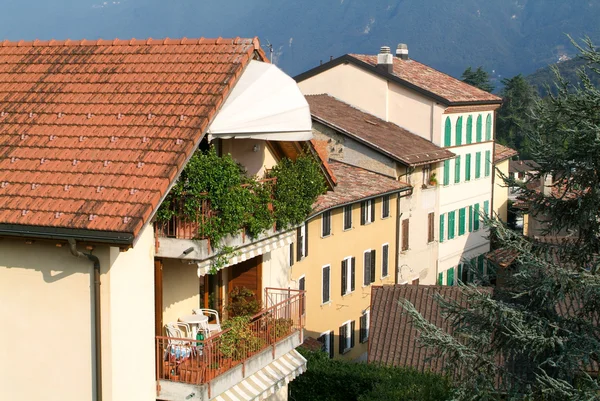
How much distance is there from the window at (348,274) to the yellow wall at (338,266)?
187 millimetres

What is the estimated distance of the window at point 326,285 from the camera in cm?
2833

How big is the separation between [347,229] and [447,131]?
11.9 meters

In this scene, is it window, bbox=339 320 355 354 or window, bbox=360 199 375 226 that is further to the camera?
window, bbox=360 199 375 226

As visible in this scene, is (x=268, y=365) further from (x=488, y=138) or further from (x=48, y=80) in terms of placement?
(x=488, y=138)

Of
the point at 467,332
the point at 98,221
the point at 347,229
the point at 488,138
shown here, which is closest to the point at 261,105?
the point at 98,221

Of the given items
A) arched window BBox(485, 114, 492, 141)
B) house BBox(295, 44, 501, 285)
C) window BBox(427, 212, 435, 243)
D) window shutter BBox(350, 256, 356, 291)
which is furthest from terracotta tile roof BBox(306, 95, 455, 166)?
arched window BBox(485, 114, 492, 141)

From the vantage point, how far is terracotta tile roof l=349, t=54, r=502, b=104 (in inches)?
1585

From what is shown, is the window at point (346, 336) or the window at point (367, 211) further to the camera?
the window at point (367, 211)

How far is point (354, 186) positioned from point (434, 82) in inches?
509

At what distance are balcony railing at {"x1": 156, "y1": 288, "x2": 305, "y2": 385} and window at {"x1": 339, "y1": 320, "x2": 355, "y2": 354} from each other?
14578mm

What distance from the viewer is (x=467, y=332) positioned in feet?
46.7

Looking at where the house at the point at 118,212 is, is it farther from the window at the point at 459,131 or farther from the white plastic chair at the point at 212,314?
the window at the point at 459,131

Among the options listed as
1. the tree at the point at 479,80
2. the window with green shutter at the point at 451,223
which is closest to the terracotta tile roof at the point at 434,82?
the window with green shutter at the point at 451,223

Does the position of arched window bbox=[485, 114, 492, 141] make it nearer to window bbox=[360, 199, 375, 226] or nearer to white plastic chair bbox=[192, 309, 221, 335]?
window bbox=[360, 199, 375, 226]
